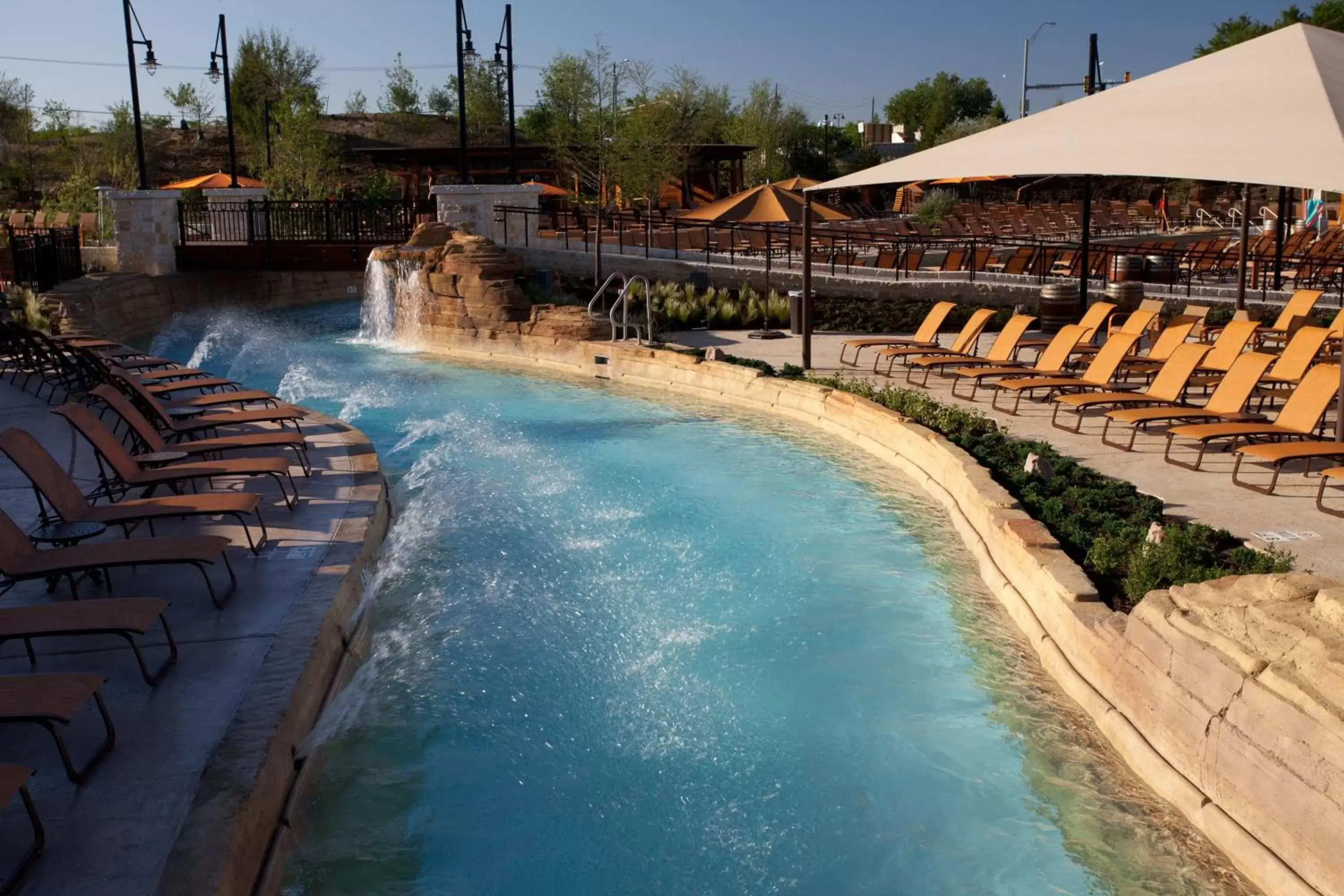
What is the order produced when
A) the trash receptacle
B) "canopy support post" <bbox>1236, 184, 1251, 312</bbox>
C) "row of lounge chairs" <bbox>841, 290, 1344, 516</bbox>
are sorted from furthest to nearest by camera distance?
the trash receptacle < "canopy support post" <bbox>1236, 184, 1251, 312</bbox> < "row of lounge chairs" <bbox>841, 290, 1344, 516</bbox>

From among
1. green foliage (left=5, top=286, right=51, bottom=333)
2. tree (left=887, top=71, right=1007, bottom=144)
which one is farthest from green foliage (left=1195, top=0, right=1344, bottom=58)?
green foliage (left=5, top=286, right=51, bottom=333)

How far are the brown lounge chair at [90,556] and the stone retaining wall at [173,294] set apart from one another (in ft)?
38.9

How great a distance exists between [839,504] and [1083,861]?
15.9 ft

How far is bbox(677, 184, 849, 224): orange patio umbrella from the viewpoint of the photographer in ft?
62.4

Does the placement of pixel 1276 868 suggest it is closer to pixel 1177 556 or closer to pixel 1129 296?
pixel 1177 556

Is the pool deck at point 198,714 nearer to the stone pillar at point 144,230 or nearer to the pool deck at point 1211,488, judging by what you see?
the pool deck at point 1211,488

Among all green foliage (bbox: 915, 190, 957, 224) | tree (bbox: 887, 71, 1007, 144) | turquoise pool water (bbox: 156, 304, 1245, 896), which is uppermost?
tree (bbox: 887, 71, 1007, 144)

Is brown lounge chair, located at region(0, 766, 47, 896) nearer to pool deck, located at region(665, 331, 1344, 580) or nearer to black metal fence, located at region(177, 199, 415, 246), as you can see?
pool deck, located at region(665, 331, 1344, 580)

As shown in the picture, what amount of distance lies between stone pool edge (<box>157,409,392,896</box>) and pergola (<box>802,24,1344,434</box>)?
5.38 metres

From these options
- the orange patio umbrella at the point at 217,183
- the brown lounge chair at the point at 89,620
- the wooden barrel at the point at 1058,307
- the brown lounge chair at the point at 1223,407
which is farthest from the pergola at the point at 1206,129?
the orange patio umbrella at the point at 217,183

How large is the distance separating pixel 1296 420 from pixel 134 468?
835cm

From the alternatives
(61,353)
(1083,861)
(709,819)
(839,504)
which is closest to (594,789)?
(709,819)

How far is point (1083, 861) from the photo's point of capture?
4.61 metres

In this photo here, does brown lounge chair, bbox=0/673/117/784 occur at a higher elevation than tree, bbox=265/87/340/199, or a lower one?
lower
